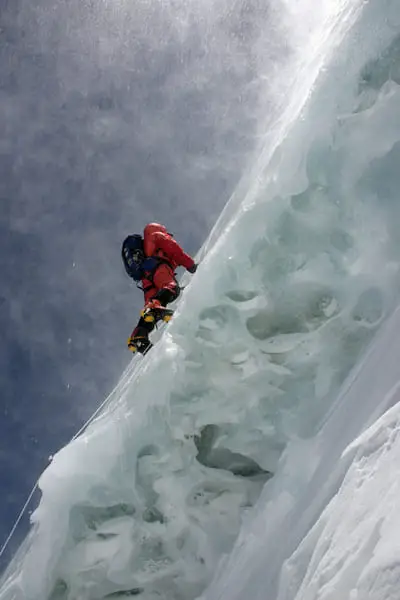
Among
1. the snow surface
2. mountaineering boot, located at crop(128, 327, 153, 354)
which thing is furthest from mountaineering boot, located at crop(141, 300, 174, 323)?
the snow surface

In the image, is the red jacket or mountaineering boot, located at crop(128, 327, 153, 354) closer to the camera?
mountaineering boot, located at crop(128, 327, 153, 354)

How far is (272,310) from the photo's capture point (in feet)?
18.2

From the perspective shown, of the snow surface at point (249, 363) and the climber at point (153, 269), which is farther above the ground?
the climber at point (153, 269)

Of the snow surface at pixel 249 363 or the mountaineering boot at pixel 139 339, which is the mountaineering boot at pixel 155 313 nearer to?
the mountaineering boot at pixel 139 339

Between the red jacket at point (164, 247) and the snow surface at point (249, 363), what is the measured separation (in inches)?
80.7

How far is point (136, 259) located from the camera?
8.02m

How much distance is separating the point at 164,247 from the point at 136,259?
40 centimetres

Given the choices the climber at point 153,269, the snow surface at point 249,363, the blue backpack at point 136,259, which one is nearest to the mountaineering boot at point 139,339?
the climber at point 153,269

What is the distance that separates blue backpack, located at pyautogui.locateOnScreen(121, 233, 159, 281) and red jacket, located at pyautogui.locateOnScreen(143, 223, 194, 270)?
9 cm

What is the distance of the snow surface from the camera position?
5.27m

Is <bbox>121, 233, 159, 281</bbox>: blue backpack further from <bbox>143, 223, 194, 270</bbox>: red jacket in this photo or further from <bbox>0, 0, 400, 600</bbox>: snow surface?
<bbox>0, 0, 400, 600</bbox>: snow surface

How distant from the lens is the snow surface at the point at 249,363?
5.27 meters

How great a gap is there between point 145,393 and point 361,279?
5.92ft

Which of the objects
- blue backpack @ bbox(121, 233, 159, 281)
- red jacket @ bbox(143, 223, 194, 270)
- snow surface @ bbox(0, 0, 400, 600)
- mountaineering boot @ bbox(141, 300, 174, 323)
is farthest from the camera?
blue backpack @ bbox(121, 233, 159, 281)
